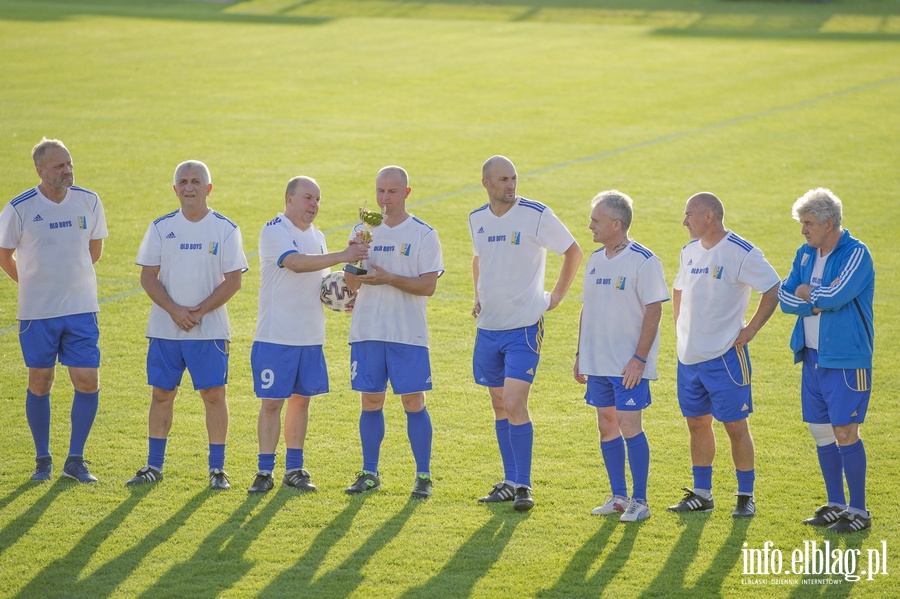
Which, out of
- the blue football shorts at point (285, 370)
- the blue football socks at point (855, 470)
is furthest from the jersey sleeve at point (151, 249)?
the blue football socks at point (855, 470)

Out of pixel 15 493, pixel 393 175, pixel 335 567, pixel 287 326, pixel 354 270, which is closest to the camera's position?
pixel 335 567

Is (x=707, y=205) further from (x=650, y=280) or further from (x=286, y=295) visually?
(x=286, y=295)

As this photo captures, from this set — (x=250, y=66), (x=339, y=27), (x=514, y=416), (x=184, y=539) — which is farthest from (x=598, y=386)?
(x=339, y=27)

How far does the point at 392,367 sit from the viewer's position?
7.22m

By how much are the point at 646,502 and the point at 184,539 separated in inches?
113

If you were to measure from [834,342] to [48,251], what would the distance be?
5251 millimetres

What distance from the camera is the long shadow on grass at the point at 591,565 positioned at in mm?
5980

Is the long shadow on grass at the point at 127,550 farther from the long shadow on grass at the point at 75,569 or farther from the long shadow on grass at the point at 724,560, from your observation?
the long shadow on grass at the point at 724,560

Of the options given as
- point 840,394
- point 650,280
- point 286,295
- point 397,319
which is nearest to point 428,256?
point 397,319

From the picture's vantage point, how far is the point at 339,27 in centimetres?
3941

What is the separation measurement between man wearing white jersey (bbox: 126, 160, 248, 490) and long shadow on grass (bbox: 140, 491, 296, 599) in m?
0.55

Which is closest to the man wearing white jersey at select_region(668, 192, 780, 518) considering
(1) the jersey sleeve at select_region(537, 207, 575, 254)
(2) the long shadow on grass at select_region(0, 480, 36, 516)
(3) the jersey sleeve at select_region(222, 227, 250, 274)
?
(1) the jersey sleeve at select_region(537, 207, 575, 254)

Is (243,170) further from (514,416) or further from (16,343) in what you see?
(514,416)

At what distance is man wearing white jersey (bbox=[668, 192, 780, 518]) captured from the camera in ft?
22.2
